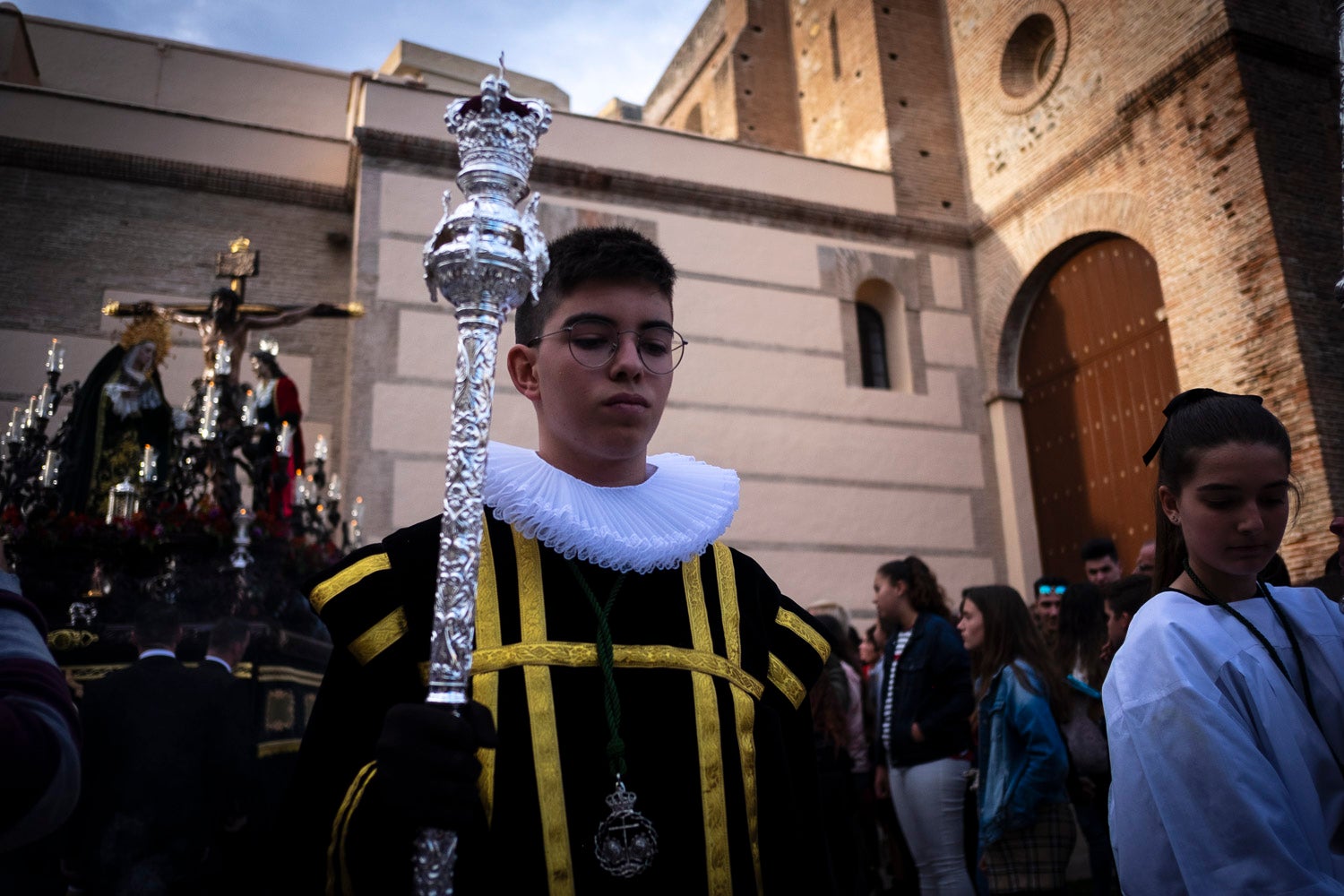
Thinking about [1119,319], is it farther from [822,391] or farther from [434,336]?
[434,336]

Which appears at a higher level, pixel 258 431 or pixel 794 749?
pixel 258 431

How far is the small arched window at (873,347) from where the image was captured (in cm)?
1340

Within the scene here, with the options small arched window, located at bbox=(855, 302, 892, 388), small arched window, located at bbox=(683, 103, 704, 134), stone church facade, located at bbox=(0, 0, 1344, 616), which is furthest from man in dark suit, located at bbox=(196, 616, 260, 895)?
small arched window, located at bbox=(683, 103, 704, 134)

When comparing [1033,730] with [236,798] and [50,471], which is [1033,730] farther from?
[50,471]

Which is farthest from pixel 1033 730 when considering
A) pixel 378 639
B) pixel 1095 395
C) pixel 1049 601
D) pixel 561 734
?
pixel 1095 395

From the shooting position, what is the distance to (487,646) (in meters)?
1.57

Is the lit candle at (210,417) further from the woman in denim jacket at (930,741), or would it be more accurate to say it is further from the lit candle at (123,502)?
the woman in denim jacket at (930,741)

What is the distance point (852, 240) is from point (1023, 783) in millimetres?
10306

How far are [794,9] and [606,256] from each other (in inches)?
643

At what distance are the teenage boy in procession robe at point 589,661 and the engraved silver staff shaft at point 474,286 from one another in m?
0.13

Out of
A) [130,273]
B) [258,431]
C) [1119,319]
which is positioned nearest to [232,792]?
[258,431]

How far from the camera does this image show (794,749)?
1.77m

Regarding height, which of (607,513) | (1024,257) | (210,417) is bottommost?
(607,513)

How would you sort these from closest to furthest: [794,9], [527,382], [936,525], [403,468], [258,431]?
[527,382] < [258,431] < [403,468] < [936,525] < [794,9]
